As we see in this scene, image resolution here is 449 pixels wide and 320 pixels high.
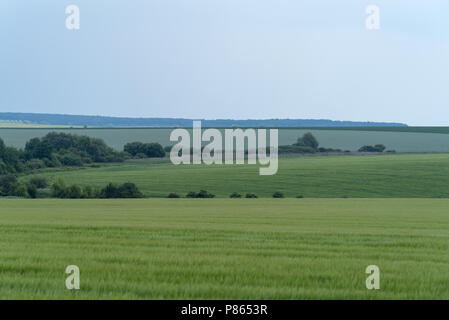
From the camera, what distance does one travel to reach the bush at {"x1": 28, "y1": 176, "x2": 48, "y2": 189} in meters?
52.9

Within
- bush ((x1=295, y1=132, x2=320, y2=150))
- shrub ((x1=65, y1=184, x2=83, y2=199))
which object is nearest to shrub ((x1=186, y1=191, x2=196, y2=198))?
shrub ((x1=65, y1=184, x2=83, y2=199))

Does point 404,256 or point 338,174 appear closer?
point 404,256

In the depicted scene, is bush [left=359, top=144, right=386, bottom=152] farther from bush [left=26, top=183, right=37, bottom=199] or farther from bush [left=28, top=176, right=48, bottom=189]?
bush [left=26, top=183, right=37, bottom=199]

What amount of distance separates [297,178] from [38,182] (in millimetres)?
23739

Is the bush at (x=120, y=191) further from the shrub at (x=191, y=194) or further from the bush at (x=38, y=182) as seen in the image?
the bush at (x=38, y=182)

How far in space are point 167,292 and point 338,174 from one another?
53.1m

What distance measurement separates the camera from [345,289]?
23.9ft

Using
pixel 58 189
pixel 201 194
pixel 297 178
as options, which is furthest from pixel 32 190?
pixel 297 178

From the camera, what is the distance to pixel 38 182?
5359 centimetres

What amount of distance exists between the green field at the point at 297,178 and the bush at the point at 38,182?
2.26 metres

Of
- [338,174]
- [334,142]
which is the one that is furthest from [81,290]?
[334,142]

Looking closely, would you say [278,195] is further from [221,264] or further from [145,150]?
[221,264]

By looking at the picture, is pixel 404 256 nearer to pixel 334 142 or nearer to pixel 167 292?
pixel 167 292
